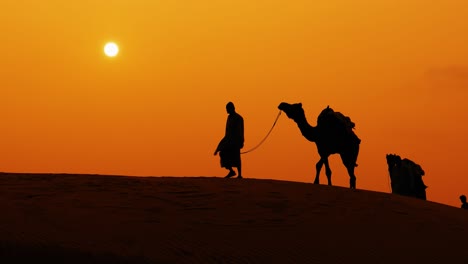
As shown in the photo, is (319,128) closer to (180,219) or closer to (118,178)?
(118,178)

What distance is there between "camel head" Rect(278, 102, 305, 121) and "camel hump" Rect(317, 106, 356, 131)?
1.48 feet

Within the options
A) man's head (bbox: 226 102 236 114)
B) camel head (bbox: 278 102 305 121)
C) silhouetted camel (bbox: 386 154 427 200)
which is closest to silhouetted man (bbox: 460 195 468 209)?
silhouetted camel (bbox: 386 154 427 200)

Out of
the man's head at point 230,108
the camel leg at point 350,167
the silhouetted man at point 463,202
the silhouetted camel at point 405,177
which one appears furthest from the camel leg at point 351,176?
the silhouetted man at point 463,202

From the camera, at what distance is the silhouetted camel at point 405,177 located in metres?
23.5

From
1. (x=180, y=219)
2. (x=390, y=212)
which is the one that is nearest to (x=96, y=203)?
(x=180, y=219)

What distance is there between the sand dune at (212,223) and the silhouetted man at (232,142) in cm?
81

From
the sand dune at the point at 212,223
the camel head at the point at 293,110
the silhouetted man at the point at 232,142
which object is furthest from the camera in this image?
the camel head at the point at 293,110

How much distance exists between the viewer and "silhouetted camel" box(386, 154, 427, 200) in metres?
23.5

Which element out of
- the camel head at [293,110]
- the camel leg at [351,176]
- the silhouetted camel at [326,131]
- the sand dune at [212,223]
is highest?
the camel head at [293,110]

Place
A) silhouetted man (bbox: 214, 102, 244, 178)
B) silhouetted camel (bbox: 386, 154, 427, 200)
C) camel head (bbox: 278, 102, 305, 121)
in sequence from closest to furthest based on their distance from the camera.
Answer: silhouetted man (bbox: 214, 102, 244, 178)
camel head (bbox: 278, 102, 305, 121)
silhouetted camel (bbox: 386, 154, 427, 200)

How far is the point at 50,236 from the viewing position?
13.3 meters

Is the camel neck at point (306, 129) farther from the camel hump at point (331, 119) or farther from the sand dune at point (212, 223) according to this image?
the sand dune at point (212, 223)

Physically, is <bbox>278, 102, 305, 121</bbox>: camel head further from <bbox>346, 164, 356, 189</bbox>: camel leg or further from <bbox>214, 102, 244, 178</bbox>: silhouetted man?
<bbox>346, 164, 356, 189</bbox>: camel leg

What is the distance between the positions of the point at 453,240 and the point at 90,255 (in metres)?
7.25
